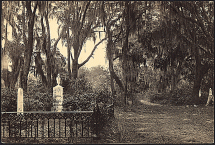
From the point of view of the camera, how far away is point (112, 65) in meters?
16.8

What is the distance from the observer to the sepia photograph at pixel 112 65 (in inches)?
347

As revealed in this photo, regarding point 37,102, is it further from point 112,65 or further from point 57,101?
point 112,65

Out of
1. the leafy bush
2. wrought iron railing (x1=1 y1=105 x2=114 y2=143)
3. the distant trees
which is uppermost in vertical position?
the distant trees

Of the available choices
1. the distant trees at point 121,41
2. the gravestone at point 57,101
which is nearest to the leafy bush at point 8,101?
the gravestone at point 57,101

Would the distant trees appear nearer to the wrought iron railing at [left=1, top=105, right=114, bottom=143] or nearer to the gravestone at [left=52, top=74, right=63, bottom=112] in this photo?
the gravestone at [left=52, top=74, right=63, bottom=112]

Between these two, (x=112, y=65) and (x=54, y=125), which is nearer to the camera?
(x=54, y=125)

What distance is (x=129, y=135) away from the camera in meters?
7.80

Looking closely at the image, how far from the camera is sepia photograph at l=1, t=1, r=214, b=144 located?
8818 millimetres

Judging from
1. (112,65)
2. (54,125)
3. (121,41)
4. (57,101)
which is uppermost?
(121,41)

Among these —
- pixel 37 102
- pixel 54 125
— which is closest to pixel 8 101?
pixel 37 102

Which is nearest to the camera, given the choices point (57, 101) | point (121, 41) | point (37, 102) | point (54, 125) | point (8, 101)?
point (54, 125)

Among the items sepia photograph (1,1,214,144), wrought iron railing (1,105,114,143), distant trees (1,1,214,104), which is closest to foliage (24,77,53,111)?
sepia photograph (1,1,214,144)

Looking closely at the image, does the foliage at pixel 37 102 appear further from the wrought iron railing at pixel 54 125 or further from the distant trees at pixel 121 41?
the distant trees at pixel 121 41

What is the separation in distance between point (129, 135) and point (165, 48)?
1082 centimetres
